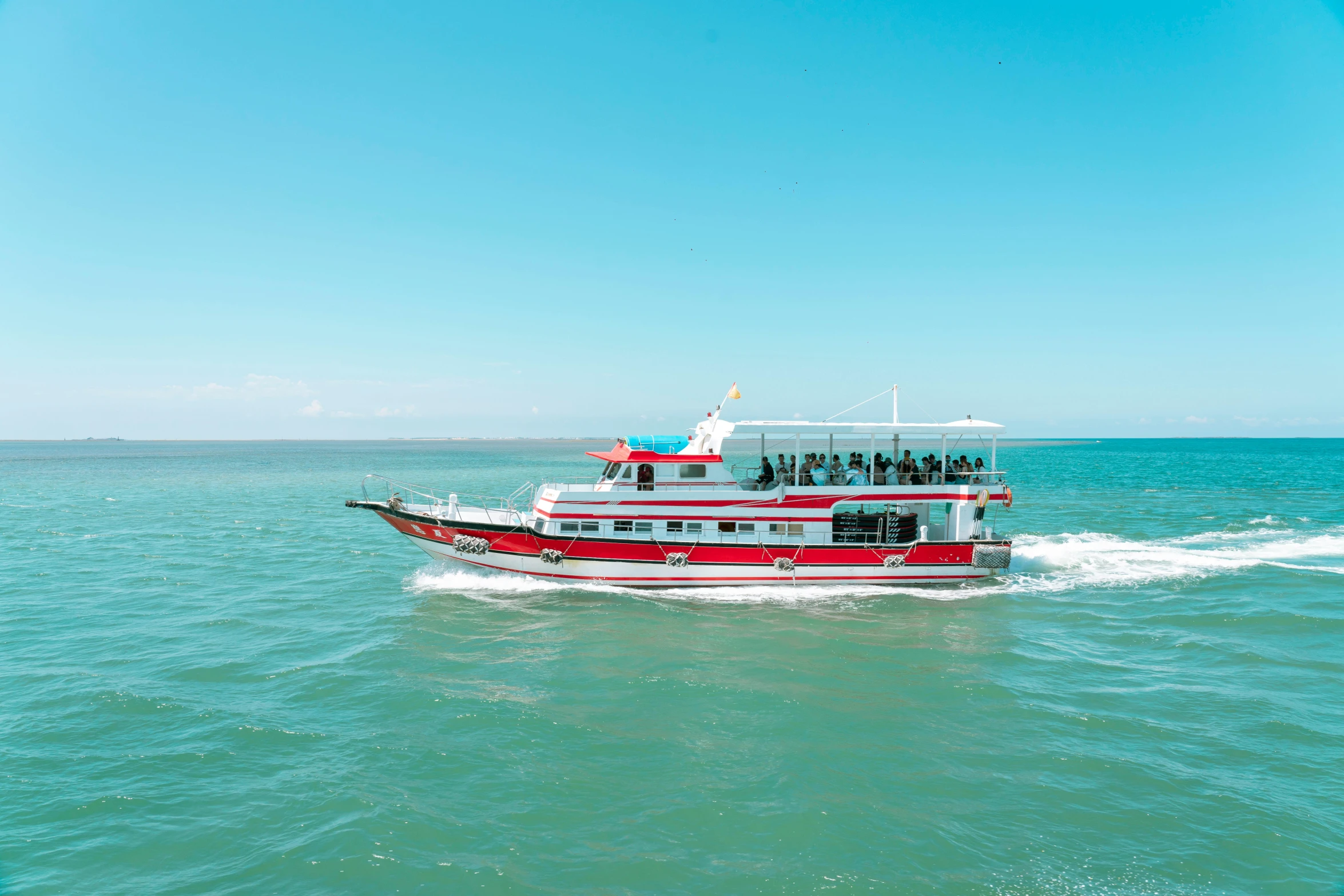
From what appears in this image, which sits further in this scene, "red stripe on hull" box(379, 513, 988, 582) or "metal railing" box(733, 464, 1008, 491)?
"metal railing" box(733, 464, 1008, 491)

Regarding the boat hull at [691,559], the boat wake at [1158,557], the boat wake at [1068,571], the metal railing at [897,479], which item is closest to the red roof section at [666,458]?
the metal railing at [897,479]

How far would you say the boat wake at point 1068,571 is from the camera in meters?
20.5

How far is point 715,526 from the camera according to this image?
68.5 ft

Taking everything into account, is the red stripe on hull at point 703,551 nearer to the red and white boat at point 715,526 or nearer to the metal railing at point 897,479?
the red and white boat at point 715,526

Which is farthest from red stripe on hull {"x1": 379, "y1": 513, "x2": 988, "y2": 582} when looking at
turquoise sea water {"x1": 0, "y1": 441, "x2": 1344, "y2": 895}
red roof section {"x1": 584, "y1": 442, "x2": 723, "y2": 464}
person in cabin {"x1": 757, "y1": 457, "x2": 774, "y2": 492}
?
red roof section {"x1": 584, "y1": 442, "x2": 723, "y2": 464}

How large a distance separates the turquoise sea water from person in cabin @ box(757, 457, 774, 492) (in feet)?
10.7

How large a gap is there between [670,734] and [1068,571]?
19078 millimetres

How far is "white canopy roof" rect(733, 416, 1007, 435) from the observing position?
814 inches

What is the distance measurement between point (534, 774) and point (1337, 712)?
49.2ft

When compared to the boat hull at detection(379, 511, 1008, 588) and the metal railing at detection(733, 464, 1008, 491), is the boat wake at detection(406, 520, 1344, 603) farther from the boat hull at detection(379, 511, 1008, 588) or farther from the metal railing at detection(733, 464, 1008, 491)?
the metal railing at detection(733, 464, 1008, 491)

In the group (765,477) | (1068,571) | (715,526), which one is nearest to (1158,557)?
(1068,571)

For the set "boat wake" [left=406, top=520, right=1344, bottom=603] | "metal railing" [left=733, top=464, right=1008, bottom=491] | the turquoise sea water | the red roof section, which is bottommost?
the turquoise sea water

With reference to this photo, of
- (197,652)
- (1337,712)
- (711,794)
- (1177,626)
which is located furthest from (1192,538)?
(197,652)

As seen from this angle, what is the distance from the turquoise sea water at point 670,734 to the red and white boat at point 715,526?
81 centimetres
